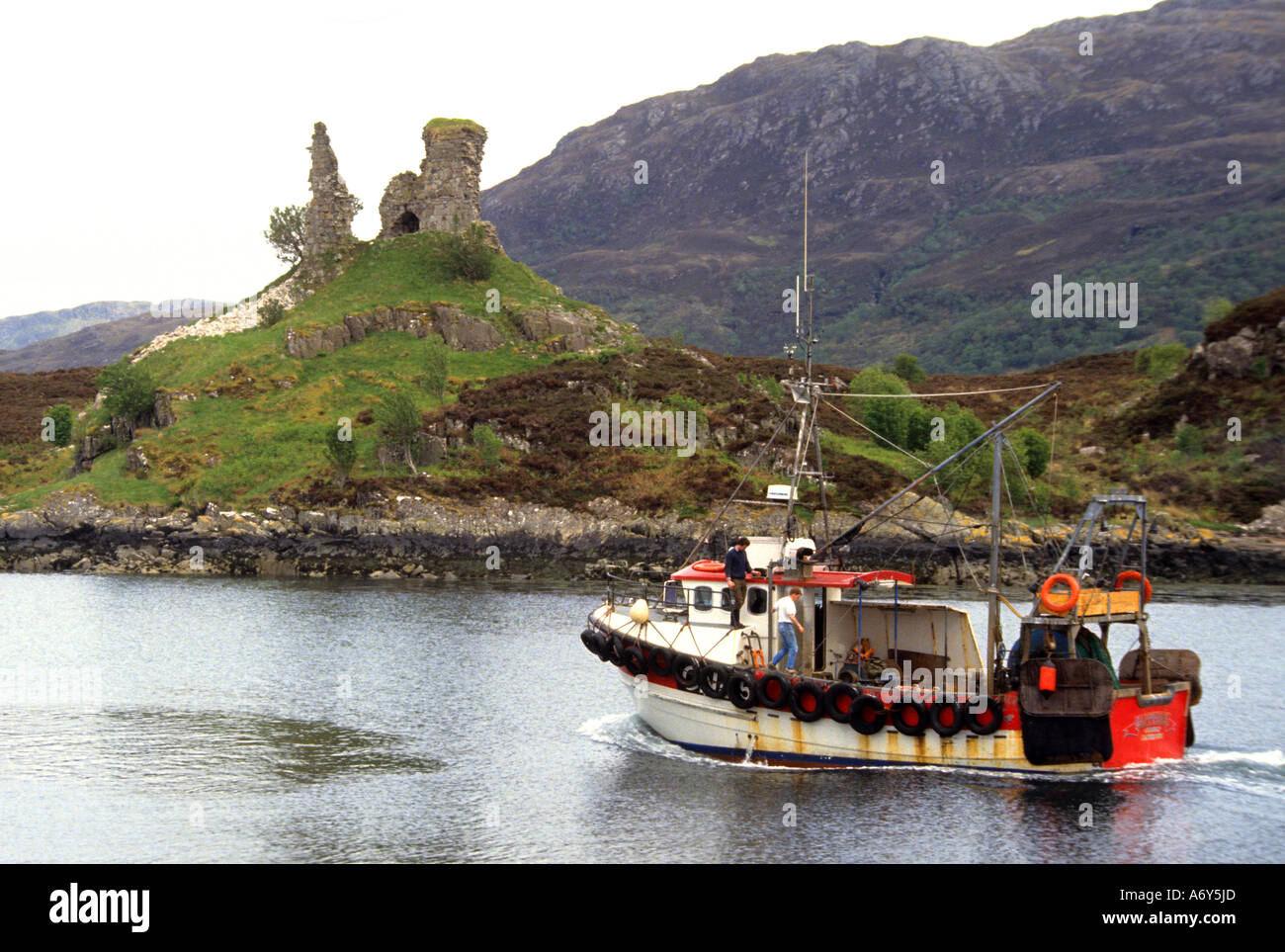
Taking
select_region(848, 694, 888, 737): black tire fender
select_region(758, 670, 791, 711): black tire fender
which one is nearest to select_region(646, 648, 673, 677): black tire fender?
select_region(758, 670, 791, 711): black tire fender

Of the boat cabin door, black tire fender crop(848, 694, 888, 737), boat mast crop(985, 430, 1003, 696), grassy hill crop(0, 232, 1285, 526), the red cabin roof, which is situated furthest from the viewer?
grassy hill crop(0, 232, 1285, 526)

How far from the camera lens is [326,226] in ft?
331

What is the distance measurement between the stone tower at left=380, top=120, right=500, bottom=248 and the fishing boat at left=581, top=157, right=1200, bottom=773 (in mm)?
75500

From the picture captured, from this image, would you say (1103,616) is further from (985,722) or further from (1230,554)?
(1230,554)

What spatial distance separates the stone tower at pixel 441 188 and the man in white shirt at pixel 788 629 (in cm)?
7886

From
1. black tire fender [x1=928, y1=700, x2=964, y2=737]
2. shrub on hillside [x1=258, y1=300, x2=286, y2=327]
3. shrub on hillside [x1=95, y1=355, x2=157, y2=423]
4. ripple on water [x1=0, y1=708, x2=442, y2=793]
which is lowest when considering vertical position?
ripple on water [x1=0, y1=708, x2=442, y2=793]

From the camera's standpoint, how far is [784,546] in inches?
1126

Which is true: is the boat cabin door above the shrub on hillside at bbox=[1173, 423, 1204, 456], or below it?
below

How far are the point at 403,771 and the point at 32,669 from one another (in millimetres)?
18214

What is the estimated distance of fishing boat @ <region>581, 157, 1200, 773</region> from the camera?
25859 mm

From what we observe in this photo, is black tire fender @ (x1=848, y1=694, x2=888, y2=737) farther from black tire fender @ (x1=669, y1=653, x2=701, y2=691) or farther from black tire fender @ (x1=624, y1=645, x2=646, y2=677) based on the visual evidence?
black tire fender @ (x1=624, y1=645, x2=646, y2=677)

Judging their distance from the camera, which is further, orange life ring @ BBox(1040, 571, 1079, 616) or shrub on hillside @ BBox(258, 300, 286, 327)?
shrub on hillside @ BBox(258, 300, 286, 327)

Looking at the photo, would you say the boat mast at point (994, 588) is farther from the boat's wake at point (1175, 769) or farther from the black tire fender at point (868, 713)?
the black tire fender at point (868, 713)

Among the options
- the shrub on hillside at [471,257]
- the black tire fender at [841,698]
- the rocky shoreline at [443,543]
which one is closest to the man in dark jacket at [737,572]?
the black tire fender at [841,698]
